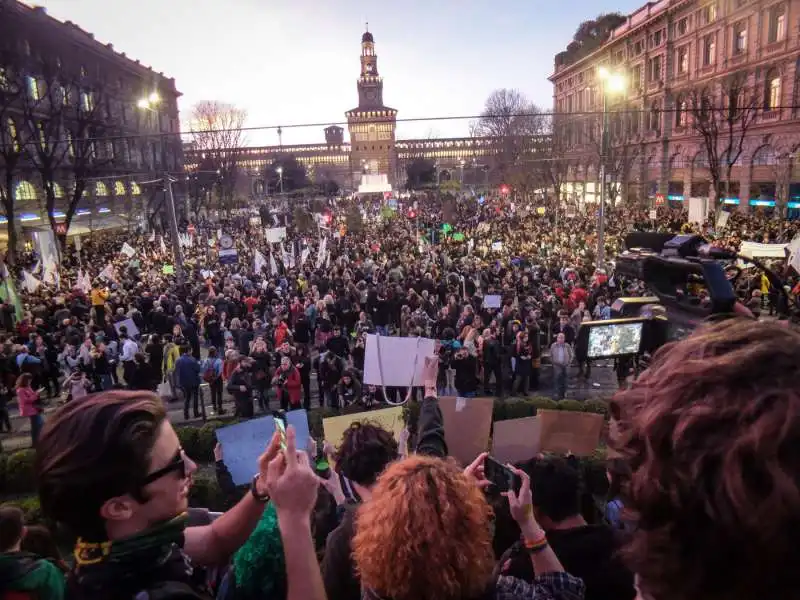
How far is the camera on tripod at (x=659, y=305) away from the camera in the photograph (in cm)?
317

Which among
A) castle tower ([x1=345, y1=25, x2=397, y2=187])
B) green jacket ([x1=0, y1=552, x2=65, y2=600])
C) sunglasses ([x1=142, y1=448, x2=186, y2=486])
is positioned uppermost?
castle tower ([x1=345, y1=25, x2=397, y2=187])

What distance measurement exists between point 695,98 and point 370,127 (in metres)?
111

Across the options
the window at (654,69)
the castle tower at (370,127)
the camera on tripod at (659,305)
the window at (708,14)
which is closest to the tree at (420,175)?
the window at (654,69)

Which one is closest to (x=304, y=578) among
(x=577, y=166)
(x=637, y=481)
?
(x=637, y=481)

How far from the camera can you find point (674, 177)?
46.6m

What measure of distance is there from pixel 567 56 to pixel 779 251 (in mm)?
66386

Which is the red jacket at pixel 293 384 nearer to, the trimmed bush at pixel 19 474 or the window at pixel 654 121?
the trimmed bush at pixel 19 474

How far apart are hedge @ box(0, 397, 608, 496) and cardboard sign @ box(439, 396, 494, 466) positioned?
179 cm

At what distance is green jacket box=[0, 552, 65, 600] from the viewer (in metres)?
1.85

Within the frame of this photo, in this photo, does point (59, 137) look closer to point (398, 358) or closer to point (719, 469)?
point (398, 358)

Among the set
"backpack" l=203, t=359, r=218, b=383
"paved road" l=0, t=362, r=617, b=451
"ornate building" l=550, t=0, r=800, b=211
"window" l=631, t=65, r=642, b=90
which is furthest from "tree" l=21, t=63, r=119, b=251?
"window" l=631, t=65, r=642, b=90

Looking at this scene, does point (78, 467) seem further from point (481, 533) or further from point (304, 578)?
point (481, 533)

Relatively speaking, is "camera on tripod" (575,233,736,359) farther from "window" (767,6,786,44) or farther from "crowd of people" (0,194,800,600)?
"window" (767,6,786,44)

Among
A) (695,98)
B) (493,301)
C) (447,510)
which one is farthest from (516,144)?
(447,510)
